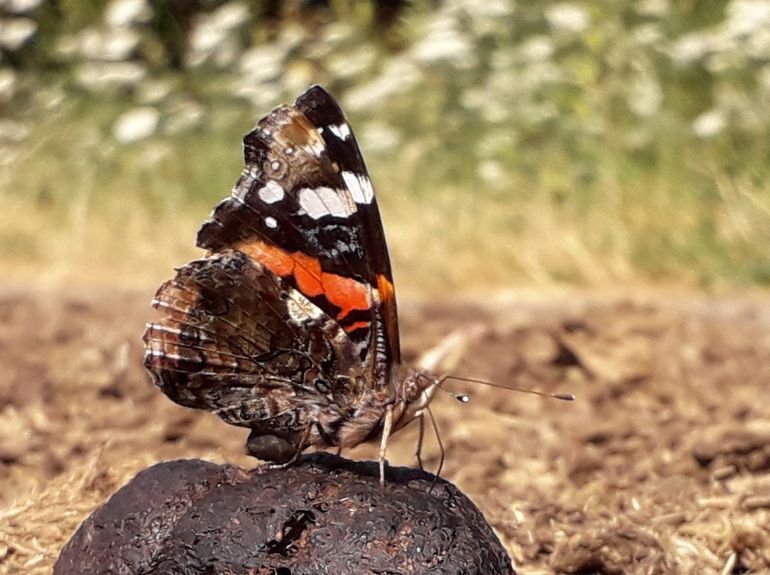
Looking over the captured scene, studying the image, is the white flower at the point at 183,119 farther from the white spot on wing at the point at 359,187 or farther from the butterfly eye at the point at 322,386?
the butterfly eye at the point at 322,386

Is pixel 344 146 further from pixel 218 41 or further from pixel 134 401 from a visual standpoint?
pixel 218 41

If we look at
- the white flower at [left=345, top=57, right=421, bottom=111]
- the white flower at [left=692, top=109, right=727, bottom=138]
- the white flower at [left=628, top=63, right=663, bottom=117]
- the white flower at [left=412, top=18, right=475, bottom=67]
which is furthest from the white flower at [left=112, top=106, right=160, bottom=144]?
the white flower at [left=692, top=109, right=727, bottom=138]

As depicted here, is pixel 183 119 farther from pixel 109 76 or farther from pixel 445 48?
pixel 445 48

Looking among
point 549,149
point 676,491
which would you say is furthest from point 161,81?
point 676,491

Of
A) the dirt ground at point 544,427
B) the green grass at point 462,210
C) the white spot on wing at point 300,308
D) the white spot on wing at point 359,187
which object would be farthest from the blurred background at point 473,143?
the white spot on wing at point 300,308

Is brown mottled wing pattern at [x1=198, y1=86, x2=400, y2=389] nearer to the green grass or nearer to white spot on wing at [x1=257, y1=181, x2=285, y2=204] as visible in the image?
white spot on wing at [x1=257, y1=181, x2=285, y2=204]

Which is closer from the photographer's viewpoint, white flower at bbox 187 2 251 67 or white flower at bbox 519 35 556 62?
white flower at bbox 519 35 556 62

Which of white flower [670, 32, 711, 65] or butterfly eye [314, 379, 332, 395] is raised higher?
butterfly eye [314, 379, 332, 395]

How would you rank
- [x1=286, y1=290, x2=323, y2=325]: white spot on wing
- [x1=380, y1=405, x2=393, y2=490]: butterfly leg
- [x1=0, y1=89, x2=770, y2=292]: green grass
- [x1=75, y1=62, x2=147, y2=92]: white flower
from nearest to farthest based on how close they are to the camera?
[x1=380, y1=405, x2=393, y2=490]: butterfly leg < [x1=286, y1=290, x2=323, y2=325]: white spot on wing < [x1=0, y1=89, x2=770, y2=292]: green grass < [x1=75, y1=62, x2=147, y2=92]: white flower
